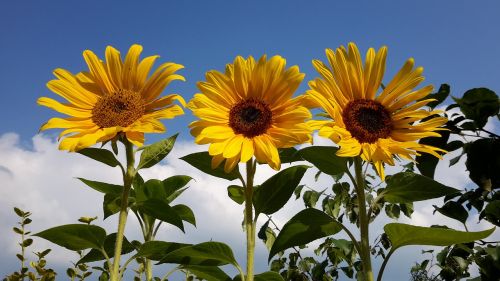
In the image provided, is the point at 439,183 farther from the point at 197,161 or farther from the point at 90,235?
the point at 90,235

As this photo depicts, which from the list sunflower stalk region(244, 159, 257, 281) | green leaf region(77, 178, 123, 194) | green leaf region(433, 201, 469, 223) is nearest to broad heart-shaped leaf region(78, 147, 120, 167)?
green leaf region(77, 178, 123, 194)

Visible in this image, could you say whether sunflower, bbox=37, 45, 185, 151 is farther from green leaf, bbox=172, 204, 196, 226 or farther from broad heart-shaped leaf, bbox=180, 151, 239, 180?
green leaf, bbox=172, 204, 196, 226

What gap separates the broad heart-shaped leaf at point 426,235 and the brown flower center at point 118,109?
40.0 inches

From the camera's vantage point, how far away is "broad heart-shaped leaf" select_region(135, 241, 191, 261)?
1.94 meters

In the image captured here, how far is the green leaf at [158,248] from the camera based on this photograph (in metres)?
1.94

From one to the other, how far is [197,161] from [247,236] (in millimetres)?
392

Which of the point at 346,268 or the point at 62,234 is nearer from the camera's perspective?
the point at 62,234

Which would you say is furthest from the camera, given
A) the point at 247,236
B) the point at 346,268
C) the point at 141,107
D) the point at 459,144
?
the point at 346,268

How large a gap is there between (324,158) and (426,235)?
42 centimetres

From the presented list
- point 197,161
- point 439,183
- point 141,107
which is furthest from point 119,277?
point 439,183

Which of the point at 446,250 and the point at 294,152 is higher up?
the point at 294,152

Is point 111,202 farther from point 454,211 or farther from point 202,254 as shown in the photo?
point 454,211

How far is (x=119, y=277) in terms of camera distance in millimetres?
1935

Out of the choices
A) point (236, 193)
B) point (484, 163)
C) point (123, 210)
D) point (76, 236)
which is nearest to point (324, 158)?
point (236, 193)
